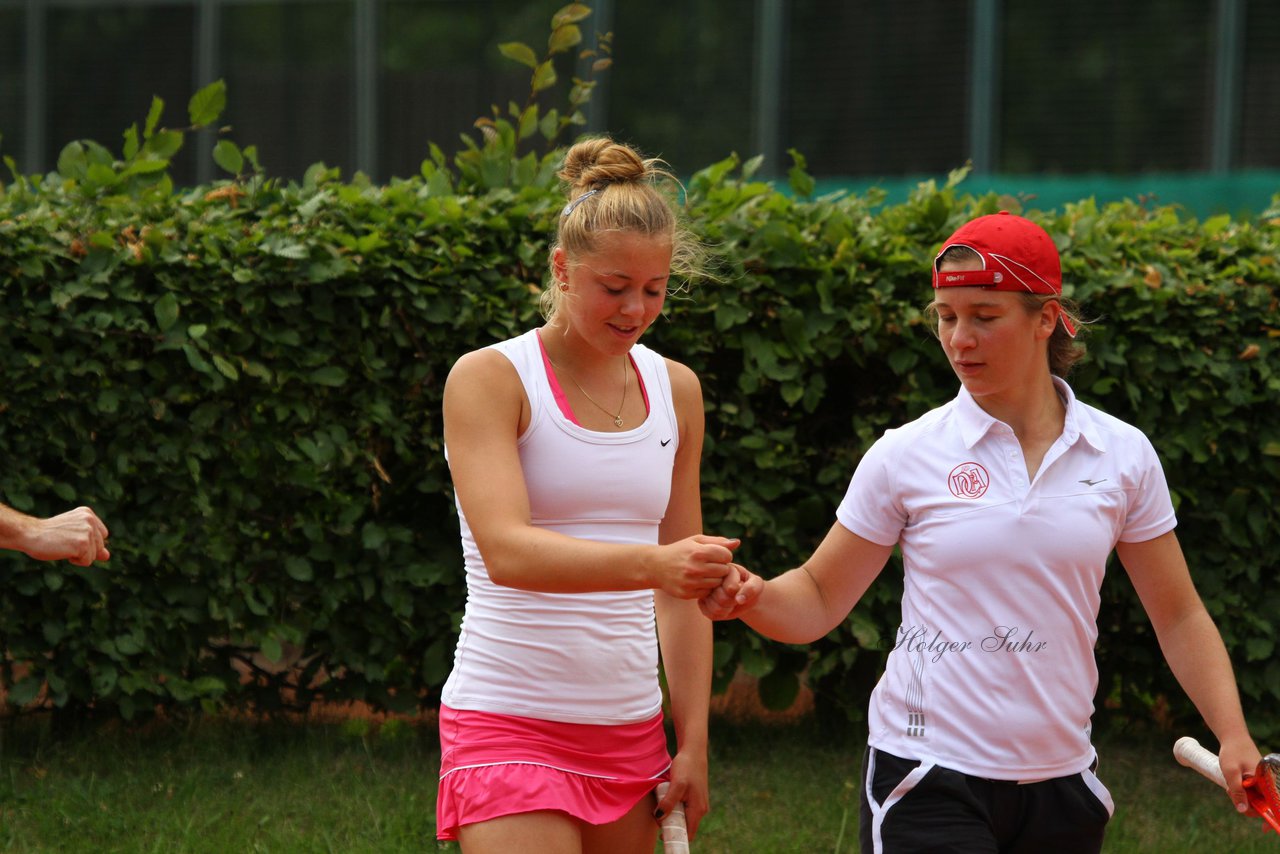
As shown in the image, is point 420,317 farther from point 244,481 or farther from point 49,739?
point 49,739

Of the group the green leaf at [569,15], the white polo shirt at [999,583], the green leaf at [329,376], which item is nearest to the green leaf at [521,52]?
the green leaf at [569,15]

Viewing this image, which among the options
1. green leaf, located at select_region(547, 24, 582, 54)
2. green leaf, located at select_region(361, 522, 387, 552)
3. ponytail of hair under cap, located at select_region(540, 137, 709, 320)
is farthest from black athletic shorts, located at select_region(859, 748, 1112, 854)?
green leaf, located at select_region(547, 24, 582, 54)

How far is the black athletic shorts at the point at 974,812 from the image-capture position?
2.60 metres

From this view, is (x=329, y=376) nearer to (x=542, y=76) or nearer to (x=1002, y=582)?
(x=542, y=76)

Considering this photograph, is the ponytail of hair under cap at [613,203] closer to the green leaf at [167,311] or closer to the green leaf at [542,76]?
the green leaf at [167,311]

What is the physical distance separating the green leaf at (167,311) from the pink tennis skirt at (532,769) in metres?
2.47

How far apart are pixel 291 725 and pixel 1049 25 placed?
7469 mm

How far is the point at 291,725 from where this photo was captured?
215 inches

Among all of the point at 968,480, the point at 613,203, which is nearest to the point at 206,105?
the point at 613,203

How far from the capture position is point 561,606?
2711mm

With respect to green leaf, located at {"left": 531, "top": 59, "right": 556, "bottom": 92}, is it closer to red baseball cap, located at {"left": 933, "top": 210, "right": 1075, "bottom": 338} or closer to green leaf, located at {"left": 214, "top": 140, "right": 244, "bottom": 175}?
green leaf, located at {"left": 214, "top": 140, "right": 244, "bottom": 175}

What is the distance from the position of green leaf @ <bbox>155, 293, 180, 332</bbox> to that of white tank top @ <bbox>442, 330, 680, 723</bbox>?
7.81ft

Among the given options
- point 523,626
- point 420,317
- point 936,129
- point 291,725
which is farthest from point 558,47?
point 936,129

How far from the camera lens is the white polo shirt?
105 inches
